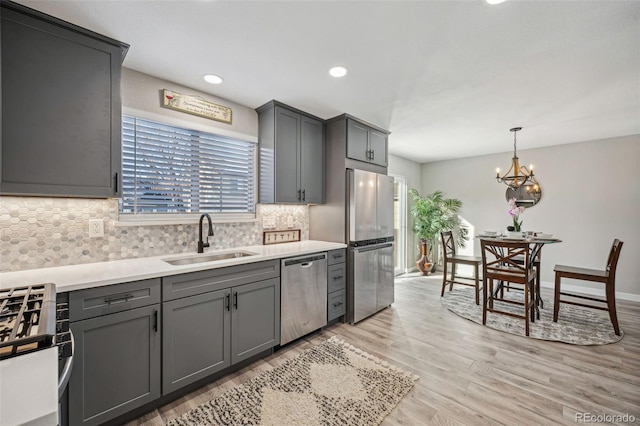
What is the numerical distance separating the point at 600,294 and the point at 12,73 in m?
7.01

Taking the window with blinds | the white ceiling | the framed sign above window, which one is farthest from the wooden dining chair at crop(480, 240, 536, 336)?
the framed sign above window

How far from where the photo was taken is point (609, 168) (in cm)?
430

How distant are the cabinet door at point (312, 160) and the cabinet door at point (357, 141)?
0.36 metres

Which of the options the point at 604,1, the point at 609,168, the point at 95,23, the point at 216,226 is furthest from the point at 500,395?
the point at 609,168

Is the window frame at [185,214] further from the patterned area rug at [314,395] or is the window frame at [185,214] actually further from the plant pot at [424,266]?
the plant pot at [424,266]

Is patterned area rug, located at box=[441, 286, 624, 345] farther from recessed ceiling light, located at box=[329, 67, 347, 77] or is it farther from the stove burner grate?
the stove burner grate

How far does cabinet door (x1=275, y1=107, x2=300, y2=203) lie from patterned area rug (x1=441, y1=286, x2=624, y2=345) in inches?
105

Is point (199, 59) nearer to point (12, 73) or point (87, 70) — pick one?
point (87, 70)

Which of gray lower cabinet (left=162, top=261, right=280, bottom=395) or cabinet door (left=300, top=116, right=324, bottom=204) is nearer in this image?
gray lower cabinet (left=162, top=261, right=280, bottom=395)

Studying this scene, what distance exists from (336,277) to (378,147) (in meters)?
1.87

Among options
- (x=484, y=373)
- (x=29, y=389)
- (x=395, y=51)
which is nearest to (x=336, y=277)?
(x=484, y=373)

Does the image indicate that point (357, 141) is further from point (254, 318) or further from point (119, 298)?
point (119, 298)

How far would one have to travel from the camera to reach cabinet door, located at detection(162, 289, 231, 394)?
1.85 m

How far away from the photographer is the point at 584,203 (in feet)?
14.8
